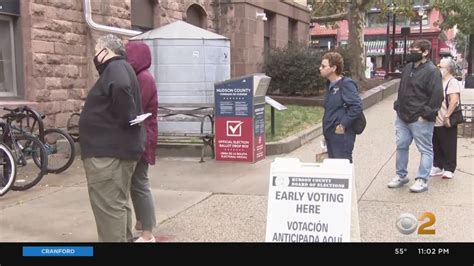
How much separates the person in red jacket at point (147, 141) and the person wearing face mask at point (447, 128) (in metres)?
4.12

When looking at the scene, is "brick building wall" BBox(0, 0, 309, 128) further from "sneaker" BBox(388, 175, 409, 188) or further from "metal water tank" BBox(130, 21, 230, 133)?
"sneaker" BBox(388, 175, 409, 188)

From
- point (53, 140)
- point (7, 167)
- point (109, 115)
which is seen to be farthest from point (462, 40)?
point (109, 115)

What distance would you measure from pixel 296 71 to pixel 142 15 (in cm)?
542

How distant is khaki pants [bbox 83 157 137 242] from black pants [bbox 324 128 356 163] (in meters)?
2.16

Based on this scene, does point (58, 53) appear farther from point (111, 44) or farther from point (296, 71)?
point (296, 71)

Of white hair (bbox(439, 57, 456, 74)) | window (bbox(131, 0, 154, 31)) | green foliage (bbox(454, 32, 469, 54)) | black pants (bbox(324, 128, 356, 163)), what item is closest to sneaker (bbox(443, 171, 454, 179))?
white hair (bbox(439, 57, 456, 74))

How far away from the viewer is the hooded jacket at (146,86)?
16.1ft

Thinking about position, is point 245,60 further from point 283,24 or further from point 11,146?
point 11,146

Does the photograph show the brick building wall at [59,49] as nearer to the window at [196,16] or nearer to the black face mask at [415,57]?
the window at [196,16]

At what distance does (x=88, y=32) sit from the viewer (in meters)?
10.9

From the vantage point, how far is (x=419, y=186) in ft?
22.0

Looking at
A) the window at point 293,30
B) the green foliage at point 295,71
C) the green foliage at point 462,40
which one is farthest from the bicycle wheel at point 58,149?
the green foliage at point 462,40
